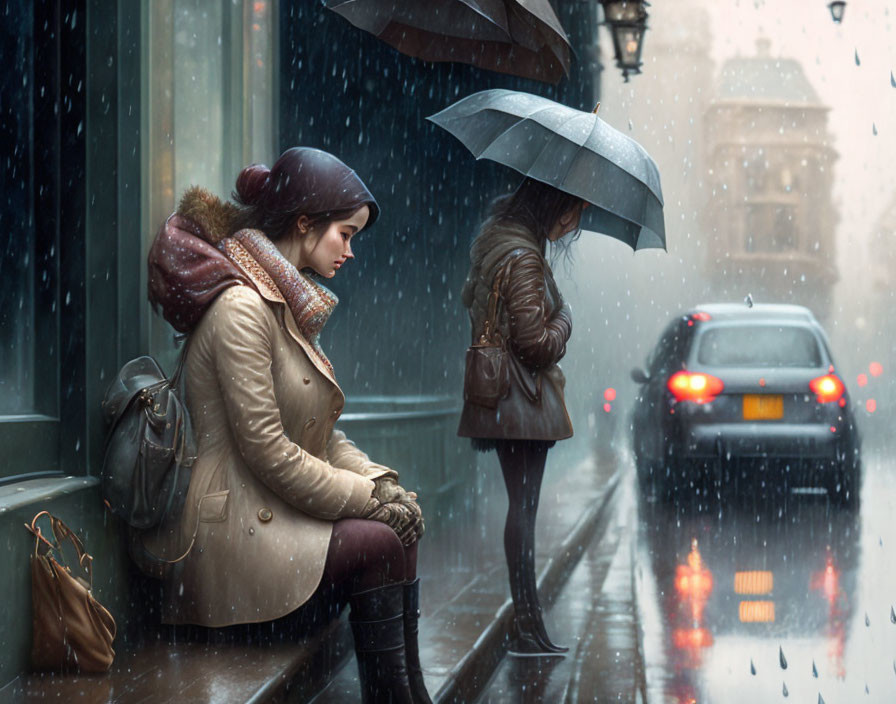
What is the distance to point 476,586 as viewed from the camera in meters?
6.24

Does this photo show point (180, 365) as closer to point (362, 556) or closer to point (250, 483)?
point (250, 483)

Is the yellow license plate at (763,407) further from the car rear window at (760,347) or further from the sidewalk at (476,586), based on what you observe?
the sidewalk at (476,586)

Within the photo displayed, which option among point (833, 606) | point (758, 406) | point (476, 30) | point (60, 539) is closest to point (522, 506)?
point (60, 539)

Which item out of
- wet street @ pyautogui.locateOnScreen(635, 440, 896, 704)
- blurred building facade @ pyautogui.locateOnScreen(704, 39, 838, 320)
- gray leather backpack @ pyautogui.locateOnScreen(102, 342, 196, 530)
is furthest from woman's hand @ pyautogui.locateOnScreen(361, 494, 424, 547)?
blurred building facade @ pyautogui.locateOnScreen(704, 39, 838, 320)

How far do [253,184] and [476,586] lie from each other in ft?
9.66

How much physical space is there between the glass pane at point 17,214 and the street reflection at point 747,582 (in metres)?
2.63

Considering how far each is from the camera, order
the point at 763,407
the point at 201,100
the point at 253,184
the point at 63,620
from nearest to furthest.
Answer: the point at 63,620
the point at 253,184
the point at 201,100
the point at 763,407

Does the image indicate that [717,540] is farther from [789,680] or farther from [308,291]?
[308,291]

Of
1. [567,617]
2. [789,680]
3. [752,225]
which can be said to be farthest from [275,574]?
[752,225]

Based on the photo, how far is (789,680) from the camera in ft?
16.0

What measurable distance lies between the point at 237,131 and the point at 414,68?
13.9 feet

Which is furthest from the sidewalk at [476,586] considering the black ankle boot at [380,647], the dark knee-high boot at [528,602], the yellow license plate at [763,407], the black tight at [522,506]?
the yellow license plate at [763,407]

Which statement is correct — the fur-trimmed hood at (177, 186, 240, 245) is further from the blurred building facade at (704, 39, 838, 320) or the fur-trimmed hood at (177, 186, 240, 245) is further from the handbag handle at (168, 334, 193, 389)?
the blurred building facade at (704, 39, 838, 320)

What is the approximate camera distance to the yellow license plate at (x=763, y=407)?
411 inches
